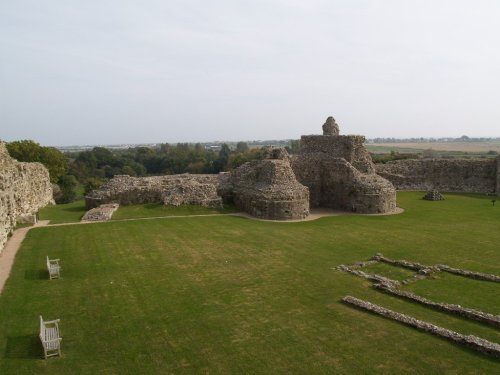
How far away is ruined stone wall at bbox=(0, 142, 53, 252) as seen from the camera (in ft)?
69.5

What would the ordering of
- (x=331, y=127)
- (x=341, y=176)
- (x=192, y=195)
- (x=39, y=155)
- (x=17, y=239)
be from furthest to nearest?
(x=39, y=155) → (x=331, y=127) → (x=341, y=176) → (x=192, y=195) → (x=17, y=239)

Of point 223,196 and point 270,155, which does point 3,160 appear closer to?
point 223,196

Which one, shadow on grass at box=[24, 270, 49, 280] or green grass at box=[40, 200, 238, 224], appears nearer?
shadow on grass at box=[24, 270, 49, 280]

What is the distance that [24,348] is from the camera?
34.3 feet

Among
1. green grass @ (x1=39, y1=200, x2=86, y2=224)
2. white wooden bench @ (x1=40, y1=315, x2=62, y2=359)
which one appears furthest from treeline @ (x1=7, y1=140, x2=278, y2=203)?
white wooden bench @ (x1=40, y1=315, x2=62, y2=359)

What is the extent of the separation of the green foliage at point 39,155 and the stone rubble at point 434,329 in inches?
1672

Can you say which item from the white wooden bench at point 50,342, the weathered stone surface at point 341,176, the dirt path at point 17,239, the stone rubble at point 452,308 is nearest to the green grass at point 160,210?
the dirt path at point 17,239

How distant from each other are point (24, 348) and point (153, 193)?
2140cm

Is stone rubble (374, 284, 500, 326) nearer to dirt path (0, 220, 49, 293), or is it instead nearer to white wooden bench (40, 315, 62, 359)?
white wooden bench (40, 315, 62, 359)

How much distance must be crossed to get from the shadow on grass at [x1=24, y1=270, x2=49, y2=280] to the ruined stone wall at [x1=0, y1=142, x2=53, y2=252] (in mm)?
3772

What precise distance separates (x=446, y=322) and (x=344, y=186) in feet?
68.9

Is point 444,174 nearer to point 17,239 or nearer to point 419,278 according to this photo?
point 419,278

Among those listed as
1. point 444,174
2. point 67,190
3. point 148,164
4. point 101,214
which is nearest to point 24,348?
point 101,214

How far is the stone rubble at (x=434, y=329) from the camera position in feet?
33.7
